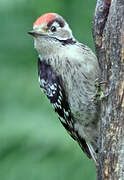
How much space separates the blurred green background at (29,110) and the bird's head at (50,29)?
1.11m

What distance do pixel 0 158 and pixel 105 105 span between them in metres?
2.03

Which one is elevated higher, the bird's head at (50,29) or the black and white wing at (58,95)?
the bird's head at (50,29)

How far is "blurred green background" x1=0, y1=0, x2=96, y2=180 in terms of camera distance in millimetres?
6965

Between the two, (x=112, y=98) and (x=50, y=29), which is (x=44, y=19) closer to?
(x=50, y=29)

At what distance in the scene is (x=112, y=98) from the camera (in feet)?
18.1

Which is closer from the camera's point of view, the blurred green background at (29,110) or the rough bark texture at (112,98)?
the rough bark texture at (112,98)

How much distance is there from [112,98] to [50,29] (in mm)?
1126

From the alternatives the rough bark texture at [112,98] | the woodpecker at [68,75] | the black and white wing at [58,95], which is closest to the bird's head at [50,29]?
the woodpecker at [68,75]

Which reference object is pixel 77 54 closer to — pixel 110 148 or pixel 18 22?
pixel 110 148

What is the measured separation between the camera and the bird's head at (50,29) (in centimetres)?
618

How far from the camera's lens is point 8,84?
25.1 ft

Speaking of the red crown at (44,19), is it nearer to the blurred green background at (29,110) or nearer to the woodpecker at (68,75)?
the woodpecker at (68,75)

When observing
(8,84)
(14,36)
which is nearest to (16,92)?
(8,84)

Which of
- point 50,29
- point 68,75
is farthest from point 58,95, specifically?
point 50,29
